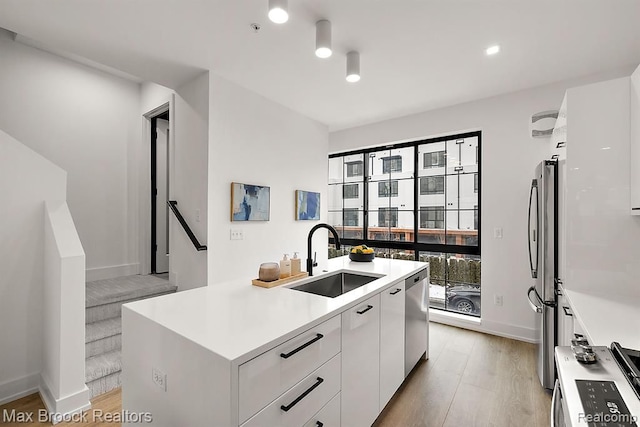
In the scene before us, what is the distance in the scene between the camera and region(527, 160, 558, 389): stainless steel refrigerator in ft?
7.07

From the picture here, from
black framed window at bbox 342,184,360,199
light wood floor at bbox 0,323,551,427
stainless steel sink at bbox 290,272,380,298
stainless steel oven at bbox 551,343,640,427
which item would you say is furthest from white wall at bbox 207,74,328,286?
stainless steel oven at bbox 551,343,640,427

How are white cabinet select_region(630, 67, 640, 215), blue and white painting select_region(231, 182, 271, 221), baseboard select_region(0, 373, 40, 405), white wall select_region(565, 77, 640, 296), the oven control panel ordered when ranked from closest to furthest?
the oven control panel → white cabinet select_region(630, 67, 640, 215) → white wall select_region(565, 77, 640, 296) → baseboard select_region(0, 373, 40, 405) → blue and white painting select_region(231, 182, 271, 221)

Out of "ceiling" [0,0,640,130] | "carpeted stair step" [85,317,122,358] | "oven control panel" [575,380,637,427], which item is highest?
"ceiling" [0,0,640,130]

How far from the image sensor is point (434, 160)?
3971mm

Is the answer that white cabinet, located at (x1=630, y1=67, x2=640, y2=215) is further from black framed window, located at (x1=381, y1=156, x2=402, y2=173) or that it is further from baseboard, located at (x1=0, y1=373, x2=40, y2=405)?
baseboard, located at (x1=0, y1=373, x2=40, y2=405)

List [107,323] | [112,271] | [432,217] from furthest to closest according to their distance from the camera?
[432,217] → [112,271] → [107,323]

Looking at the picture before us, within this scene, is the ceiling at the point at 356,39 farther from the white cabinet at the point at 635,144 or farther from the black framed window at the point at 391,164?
the black framed window at the point at 391,164

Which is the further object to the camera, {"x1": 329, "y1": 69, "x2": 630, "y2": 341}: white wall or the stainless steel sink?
{"x1": 329, "y1": 69, "x2": 630, "y2": 341}: white wall

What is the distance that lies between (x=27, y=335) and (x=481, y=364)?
363 centimetres

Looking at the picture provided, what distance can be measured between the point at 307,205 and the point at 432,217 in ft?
5.40

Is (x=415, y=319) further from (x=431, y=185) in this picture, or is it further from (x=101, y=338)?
(x=101, y=338)

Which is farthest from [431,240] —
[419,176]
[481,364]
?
[481,364]

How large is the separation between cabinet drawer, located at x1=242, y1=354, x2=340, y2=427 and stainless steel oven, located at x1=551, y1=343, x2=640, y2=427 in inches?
32.1

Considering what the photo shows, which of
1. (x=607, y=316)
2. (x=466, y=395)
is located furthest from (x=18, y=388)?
(x=607, y=316)
